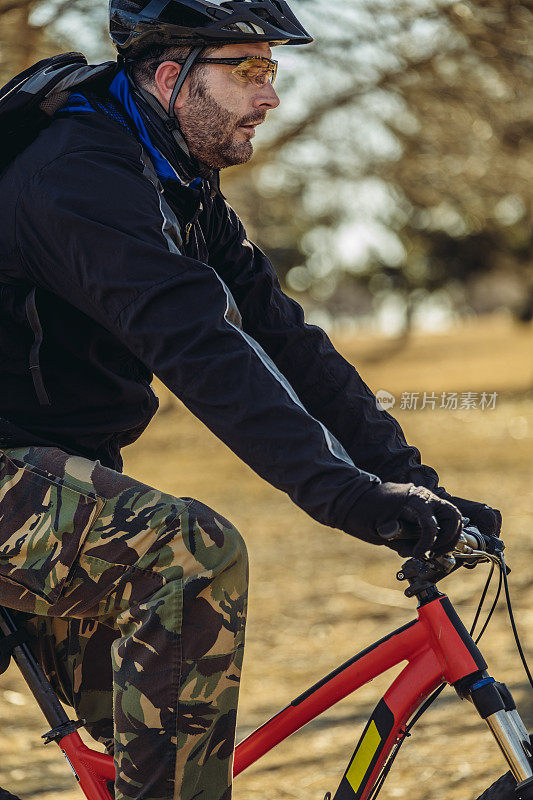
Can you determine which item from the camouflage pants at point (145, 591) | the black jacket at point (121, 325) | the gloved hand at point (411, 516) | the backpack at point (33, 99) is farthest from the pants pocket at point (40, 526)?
the backpack at point (33, 99)

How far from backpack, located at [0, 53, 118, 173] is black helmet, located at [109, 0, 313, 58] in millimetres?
203

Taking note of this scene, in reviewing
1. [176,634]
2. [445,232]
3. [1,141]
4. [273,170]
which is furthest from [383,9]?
[445,232]

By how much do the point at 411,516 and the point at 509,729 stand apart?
0.55 metres

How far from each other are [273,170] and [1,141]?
27.9 ft

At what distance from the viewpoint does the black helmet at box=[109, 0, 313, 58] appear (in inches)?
95.5

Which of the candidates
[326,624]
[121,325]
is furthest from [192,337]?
[326,624]

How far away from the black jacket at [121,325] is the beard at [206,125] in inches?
4.8

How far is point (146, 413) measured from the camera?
2.50 meters

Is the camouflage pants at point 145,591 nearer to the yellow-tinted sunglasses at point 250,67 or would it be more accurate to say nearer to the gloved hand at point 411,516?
the gloved hand at point 411,516

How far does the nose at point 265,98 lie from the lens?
8.23ft

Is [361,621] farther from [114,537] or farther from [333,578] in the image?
[114,537]

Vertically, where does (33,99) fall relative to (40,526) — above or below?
above

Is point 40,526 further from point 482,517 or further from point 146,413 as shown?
point 482,517

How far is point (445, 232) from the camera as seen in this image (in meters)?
32.0
